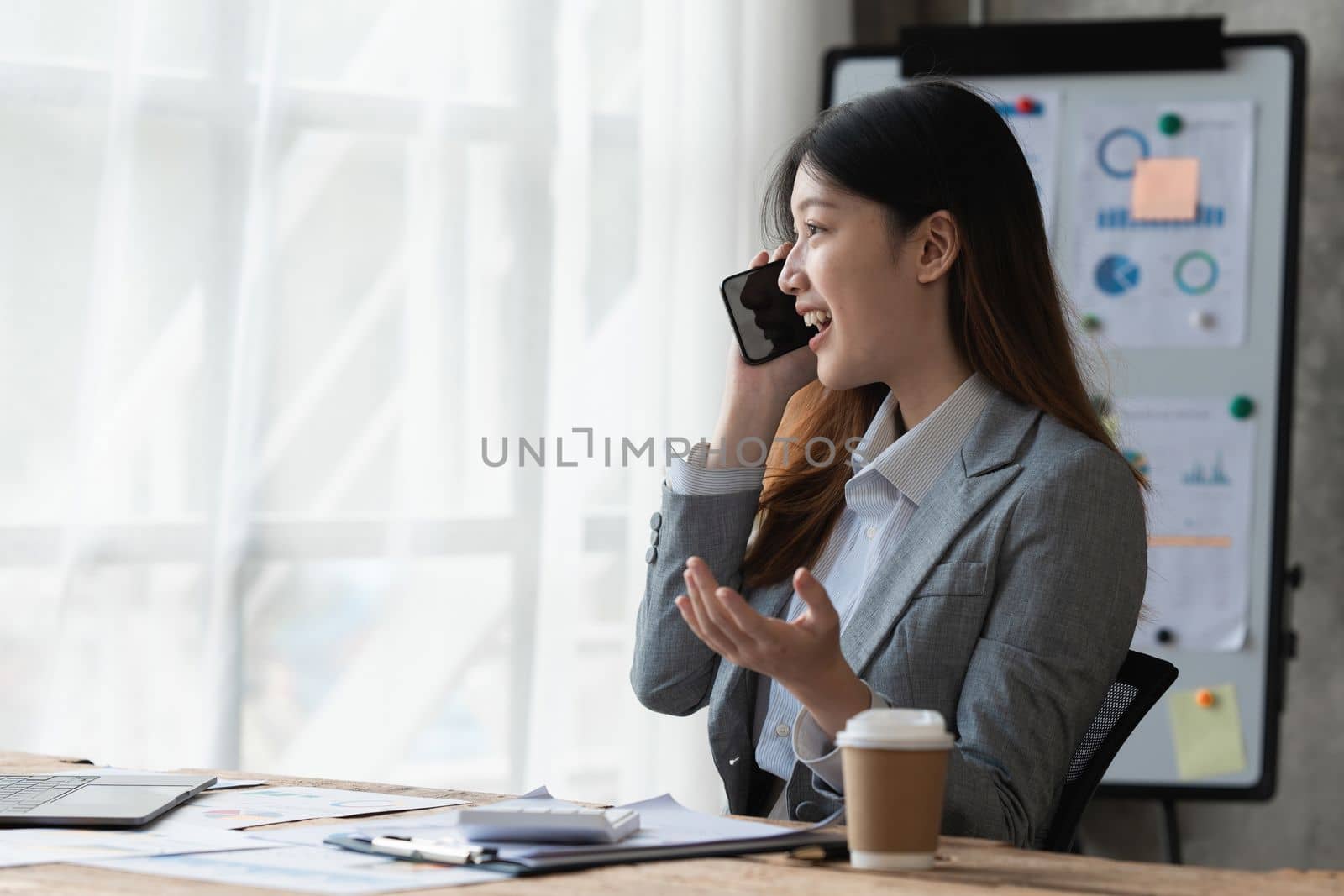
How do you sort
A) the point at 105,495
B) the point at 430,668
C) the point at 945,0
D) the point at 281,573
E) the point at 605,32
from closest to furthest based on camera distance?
the point at 105,495 < the point at 281,573 < the point at 430,668 < the point at 605,32 < the point at 945,0

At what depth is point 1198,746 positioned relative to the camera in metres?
2.39

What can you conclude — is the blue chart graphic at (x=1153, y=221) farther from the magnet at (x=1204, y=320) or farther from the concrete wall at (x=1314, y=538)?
the concrete wall at (x=1314, y=538)

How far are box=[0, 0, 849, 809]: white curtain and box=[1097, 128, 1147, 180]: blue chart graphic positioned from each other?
63 cm

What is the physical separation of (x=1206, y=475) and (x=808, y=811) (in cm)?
148

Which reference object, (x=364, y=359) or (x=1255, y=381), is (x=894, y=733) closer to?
(x=364, y=359)

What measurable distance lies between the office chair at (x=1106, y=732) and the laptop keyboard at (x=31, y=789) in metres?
0.83

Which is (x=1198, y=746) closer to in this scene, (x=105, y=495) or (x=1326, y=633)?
(x=1326, y=633)

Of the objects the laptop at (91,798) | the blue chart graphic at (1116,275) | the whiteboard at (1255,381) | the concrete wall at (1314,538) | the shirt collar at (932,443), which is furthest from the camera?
the concrete wall at (1314,538)

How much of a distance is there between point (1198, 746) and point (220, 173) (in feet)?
6.21

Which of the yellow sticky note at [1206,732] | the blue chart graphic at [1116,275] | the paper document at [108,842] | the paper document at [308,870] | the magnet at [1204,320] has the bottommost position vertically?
the yellow sticky note at [1206,732]

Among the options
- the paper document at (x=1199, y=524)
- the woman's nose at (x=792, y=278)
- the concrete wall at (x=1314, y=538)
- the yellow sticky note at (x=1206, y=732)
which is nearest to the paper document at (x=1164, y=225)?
the paper document at (x=1199, y=524)

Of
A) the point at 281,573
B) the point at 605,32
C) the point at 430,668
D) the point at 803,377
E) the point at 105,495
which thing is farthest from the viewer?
the point at 605,32

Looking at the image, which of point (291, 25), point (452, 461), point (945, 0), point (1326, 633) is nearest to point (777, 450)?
point (452, 461)

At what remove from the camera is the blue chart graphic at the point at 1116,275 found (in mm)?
2471
